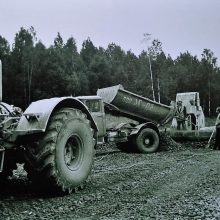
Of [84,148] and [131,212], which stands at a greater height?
[84,148]

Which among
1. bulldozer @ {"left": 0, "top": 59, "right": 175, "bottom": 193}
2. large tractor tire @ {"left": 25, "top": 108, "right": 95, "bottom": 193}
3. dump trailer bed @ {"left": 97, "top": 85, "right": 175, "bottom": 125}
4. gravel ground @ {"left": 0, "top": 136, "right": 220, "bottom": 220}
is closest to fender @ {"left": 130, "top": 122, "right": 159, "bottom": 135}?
dump trailer bed @ {"left": 97, "top": 85, "right": 175, "bottom": 125}

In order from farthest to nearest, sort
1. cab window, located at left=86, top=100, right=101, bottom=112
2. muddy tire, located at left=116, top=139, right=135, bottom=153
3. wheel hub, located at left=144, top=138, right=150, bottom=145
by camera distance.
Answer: wheel hub, located at left=144, top=138, right=150, bottom=145 < muddy tire, located at left=116, top=139, right=135, bottom=153 < cab window, located at left=86, top=100, right=101, bottom=112

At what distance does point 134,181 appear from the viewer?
691 cm

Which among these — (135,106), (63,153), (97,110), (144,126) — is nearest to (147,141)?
(144,126)

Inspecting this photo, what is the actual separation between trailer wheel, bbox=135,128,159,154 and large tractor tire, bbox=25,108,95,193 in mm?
8412

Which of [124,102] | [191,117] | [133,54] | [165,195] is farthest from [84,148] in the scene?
[133,54]

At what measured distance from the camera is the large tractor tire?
17.2 feet

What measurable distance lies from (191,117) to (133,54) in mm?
72944

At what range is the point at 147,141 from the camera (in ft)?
48.7

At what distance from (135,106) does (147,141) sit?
139cm

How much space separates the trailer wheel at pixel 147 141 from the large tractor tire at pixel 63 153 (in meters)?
8.41

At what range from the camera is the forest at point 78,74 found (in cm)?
4694

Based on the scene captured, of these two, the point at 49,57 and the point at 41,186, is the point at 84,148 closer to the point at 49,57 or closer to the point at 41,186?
the point at 41,186

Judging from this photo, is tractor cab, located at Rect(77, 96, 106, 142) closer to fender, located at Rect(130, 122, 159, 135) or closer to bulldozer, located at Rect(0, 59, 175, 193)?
fender, located at Rect(130, 122, 159, 135)
